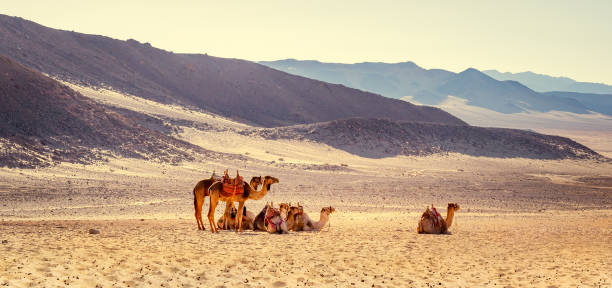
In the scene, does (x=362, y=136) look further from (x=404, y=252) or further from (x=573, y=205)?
(x=404, y=252)

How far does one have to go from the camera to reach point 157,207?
83.6 ft

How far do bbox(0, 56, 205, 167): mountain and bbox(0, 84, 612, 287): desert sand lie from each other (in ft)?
5.57

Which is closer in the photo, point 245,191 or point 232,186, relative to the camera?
point 232,186

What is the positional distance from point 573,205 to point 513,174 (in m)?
18.4

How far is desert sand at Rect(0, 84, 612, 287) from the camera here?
10.5 m

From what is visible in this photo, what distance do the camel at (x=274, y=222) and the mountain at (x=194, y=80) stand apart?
5223 cm

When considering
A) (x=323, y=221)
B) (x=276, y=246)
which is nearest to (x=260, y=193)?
(x=323, y=221)

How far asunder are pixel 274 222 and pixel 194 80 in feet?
256

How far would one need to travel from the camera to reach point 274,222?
15.7 metres

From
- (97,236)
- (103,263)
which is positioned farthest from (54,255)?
(97,236)

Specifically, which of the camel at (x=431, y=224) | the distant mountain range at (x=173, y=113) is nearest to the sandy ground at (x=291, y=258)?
the camel at (x=431, y=224)

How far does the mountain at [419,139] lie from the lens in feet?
191

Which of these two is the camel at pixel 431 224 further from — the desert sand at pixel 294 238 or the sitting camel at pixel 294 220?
the sitting camel at pixel 294 220

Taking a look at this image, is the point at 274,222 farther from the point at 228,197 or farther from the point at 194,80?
the point at 194,80
